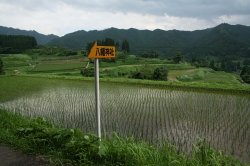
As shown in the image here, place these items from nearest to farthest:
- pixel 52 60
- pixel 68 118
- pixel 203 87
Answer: pixel 68 118, pixel 203 87, pixel 52 60

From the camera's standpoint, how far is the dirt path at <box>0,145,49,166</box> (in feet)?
8.65

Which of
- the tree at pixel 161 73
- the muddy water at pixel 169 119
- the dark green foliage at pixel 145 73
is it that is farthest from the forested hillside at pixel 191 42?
the muddy water at pixel 169 119

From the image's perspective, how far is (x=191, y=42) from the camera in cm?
9800

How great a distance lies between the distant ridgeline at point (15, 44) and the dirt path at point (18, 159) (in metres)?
53.1

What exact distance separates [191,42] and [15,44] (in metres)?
77.9

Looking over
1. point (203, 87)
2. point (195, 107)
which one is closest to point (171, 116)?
point (195, 107)

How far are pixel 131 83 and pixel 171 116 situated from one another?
933 centimetres

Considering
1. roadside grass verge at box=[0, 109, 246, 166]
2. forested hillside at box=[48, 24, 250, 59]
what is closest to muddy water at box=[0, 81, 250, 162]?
roadside grass verge at box=[0, 109, 246, 166]

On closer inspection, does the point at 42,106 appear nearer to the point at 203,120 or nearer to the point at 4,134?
the point at 4,134

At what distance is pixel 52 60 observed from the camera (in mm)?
41031

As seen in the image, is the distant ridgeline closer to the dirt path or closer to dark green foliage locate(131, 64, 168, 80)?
dark green foliage locate(131, 64, 168, 80)

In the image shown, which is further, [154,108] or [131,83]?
[131,83]

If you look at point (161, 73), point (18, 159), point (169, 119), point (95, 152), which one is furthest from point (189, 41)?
point (18, 159)

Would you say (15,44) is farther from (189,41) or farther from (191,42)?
(189,41)
